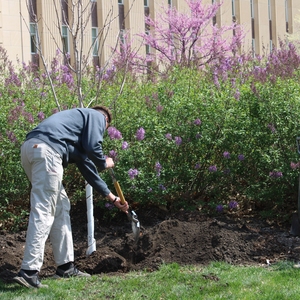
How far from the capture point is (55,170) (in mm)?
5379

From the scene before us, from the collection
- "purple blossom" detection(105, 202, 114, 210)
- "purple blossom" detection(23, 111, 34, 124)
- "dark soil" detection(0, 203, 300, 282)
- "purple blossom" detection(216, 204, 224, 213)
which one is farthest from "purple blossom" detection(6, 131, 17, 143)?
"purple blossom" detection(216, 204, 224, 213)

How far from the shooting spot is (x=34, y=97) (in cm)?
921

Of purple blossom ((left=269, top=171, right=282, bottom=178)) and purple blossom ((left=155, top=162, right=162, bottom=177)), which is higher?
purple blossom ((left=155, top=162, right=162, bottom=177))

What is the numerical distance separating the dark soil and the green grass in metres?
0.37

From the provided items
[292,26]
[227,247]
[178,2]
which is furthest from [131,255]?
[292,26]

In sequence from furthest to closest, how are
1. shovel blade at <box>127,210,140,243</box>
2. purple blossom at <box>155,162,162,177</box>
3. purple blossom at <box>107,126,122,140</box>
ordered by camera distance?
purple blossom at <box>155,162,162,177</box>
purple blossom at <box>107,126,122,140</box>
shovel blade at <box>127,210,140,243</box>

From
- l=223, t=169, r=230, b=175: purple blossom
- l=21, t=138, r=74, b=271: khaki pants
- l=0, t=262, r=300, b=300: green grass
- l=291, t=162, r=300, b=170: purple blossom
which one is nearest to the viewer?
l=0, t=262, r=300, b=300: green grass

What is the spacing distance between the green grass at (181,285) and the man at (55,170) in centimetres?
25

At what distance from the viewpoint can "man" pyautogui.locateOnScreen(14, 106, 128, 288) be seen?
5305mm

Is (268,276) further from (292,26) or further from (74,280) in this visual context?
(292,26)

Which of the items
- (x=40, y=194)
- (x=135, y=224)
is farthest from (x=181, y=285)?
(x=40, y=194)

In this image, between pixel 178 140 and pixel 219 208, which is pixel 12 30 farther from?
pixel 219 208

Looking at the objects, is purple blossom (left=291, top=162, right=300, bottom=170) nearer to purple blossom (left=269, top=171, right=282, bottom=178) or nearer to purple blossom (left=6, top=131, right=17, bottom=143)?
purple blossom (left=269, top=171, right=282, bottom=178)

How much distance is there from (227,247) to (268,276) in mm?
936
